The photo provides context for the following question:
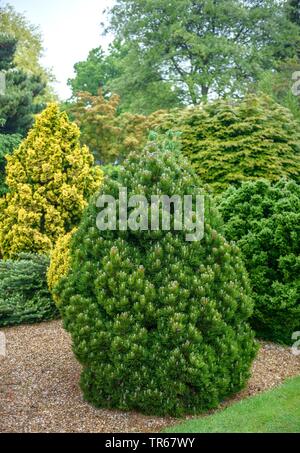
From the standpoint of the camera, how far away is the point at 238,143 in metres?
12.8

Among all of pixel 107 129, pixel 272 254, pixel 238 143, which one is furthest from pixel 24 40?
pixel 272 254

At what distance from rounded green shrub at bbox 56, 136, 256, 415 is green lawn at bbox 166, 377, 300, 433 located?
0.64ft

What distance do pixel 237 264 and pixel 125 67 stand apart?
28.9 meters

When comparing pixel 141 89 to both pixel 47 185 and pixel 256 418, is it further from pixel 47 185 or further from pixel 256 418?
pixel 256 418

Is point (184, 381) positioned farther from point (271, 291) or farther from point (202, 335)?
point (271, 291)

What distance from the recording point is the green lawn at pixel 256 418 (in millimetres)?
4781

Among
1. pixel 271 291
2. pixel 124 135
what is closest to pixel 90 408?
pixel 271 291

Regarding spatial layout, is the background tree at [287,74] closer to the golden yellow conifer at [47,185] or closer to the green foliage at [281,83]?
the green foliage at [281,83]

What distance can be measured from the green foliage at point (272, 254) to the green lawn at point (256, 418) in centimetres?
166

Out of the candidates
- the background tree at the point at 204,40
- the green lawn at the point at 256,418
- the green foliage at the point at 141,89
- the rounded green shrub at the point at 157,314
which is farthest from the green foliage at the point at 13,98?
the green lawn at the point at 256,418

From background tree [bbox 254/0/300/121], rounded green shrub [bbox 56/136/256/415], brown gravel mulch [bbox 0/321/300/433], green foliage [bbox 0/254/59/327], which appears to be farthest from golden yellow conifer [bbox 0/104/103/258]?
background tree [bbox 254/0/300/121]

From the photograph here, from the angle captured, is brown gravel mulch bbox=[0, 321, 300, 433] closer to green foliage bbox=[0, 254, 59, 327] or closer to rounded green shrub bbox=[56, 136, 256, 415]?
rounded green shrub bbox=[56, 136, 256, 415]

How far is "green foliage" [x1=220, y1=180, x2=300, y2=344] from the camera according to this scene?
274 inches

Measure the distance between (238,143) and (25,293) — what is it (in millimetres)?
6078
